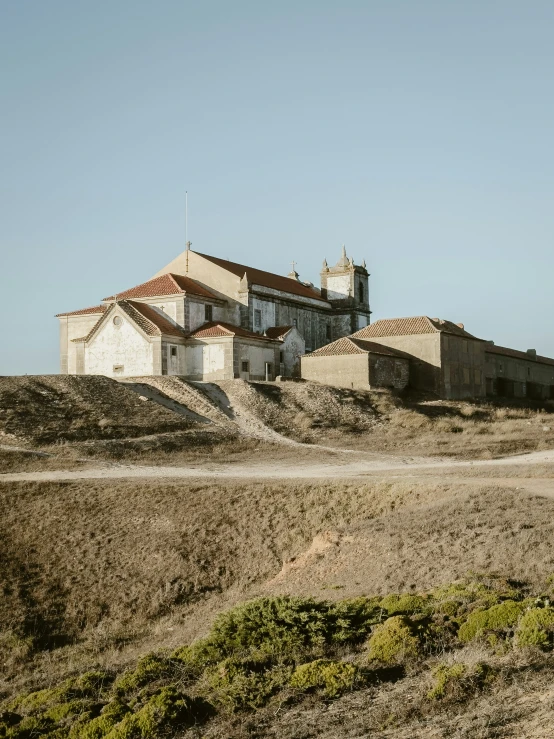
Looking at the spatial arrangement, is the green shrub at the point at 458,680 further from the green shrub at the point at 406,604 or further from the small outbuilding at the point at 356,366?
the small outbuilding at the point at 356,366

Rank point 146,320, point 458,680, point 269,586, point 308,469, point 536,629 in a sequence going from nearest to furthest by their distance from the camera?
point 458,680 < point 536,629 < point 269,586 < point 308,469 < point 146,320

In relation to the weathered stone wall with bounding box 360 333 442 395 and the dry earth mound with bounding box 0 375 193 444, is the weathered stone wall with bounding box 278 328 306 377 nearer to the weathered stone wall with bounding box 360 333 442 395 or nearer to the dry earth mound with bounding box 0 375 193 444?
the weathered stone wall with bounding box 360 333 442 395

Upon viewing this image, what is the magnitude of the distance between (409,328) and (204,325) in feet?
41.4

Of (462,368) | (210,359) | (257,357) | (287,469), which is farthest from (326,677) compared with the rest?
(462,368)

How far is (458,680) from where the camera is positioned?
367 inches

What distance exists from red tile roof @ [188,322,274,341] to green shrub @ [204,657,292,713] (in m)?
36.5

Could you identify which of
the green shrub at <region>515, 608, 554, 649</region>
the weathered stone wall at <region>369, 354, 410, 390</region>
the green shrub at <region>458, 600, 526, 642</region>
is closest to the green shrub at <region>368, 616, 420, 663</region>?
the green shrub at <region>458, 600, 526, 642</region>

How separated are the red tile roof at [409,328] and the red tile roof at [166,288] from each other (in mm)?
10118

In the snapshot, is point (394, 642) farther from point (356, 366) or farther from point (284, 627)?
point (356, 366)

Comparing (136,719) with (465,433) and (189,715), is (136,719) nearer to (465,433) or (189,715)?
(189,715)

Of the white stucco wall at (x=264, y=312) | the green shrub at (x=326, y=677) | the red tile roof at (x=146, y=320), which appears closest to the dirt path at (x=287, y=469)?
the green shrub at (x=326, y=677)

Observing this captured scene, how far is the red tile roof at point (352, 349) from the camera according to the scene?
47.7 metres

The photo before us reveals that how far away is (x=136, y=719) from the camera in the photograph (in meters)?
9.40

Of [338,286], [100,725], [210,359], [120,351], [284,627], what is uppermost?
[338,286]
